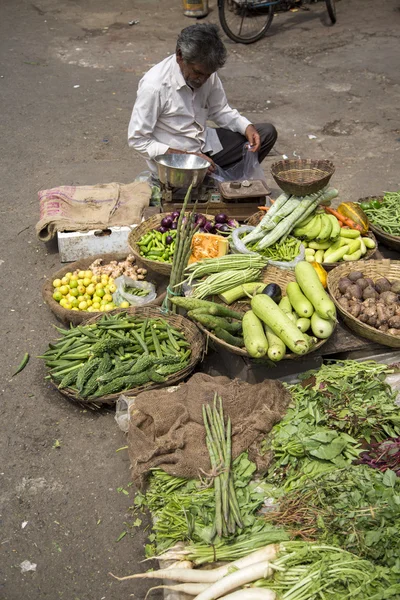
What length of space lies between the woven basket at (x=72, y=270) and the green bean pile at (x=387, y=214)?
181 centimetres

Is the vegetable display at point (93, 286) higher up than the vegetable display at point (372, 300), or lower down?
lower down

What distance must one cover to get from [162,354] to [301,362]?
908 mm

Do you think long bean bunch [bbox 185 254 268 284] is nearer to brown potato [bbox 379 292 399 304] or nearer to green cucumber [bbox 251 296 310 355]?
green cucumber [bbox 251 296 310 355]

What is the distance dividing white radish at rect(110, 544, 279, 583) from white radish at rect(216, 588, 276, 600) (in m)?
0.12

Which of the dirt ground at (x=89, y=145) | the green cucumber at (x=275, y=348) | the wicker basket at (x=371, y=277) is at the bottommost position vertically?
the dirt ground at (x=89, y=145)

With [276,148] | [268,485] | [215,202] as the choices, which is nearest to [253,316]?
[268,485]

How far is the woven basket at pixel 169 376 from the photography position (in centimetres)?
362

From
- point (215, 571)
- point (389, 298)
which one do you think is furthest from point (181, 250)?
point (215, 571)

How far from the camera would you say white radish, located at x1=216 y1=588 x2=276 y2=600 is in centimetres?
229

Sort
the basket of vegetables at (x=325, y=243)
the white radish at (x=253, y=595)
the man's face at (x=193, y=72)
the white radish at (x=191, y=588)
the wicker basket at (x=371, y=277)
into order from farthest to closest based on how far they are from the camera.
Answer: the man's face at (x=193, y=72), the basket of vegetables at (x=325, y=243), the wicker basket at (x=371, y=277), the white radish at (x=191, y=588), the white radish at (x=253, y=595)

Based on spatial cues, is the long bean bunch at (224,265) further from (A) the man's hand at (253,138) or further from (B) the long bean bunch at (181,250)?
(A) the man's hand at (253,138)

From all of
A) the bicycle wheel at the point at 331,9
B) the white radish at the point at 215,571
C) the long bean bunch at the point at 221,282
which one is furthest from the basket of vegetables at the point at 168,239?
the bicycle wheel at the point at 331,9

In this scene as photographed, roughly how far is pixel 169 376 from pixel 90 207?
222cm

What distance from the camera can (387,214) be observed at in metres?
4.78
